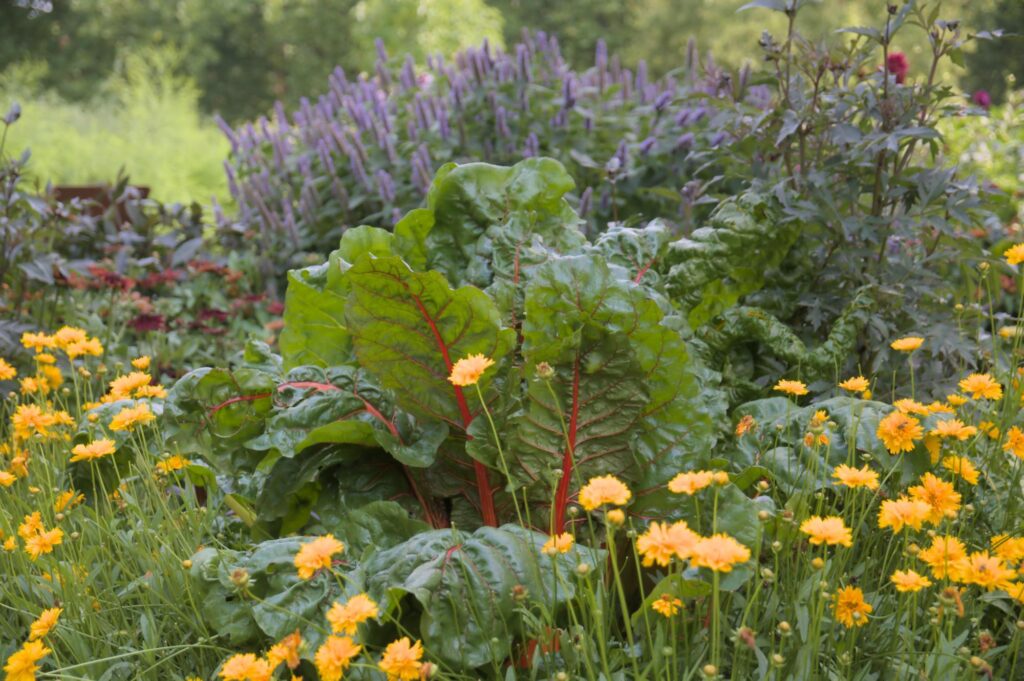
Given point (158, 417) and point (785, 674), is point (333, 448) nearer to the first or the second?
point (158, 417)

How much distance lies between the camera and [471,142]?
4.27m

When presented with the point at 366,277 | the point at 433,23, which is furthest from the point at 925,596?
the point at 433,23

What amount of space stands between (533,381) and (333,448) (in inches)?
19.6

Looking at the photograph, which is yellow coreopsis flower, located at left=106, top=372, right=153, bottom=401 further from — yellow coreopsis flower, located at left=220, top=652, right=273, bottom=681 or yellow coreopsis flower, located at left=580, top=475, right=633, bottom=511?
yellow coreopsis flower, located at left=580, top=475, right=633, bottom=511

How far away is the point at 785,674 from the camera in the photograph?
1.37 metres

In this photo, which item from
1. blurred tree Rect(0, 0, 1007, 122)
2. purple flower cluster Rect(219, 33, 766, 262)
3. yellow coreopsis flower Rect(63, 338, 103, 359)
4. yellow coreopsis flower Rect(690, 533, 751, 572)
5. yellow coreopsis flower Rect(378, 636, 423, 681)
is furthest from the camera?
blurred tree Rect(0, 0, 1007, 122)

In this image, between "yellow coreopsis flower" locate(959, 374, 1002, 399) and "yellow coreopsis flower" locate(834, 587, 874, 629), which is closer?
"yellow coreopsis flower" locate(834, 587, 874, 629)

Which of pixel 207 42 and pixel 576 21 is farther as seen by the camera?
pixel 576 21

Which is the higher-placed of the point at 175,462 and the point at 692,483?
the point at 692,483

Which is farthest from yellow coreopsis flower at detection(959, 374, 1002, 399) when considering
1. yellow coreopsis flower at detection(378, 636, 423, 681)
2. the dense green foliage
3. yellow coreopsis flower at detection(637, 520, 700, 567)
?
yellow coreopsis flower at detection(378, 636, 423, 681)

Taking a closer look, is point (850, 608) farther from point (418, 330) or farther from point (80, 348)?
point (80, 348)

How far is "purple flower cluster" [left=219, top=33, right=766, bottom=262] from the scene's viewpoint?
401cm

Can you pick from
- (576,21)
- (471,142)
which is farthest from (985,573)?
(576,21)

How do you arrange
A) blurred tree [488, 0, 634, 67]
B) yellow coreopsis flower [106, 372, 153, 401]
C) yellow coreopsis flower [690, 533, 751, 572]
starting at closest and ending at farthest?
1. yellow coreopsis flower [690, 533, 751, 572]
2. yellow coreopsis flower [106, 372, 153, 401]
3. blurred tree [488, 0, 634, 67]
